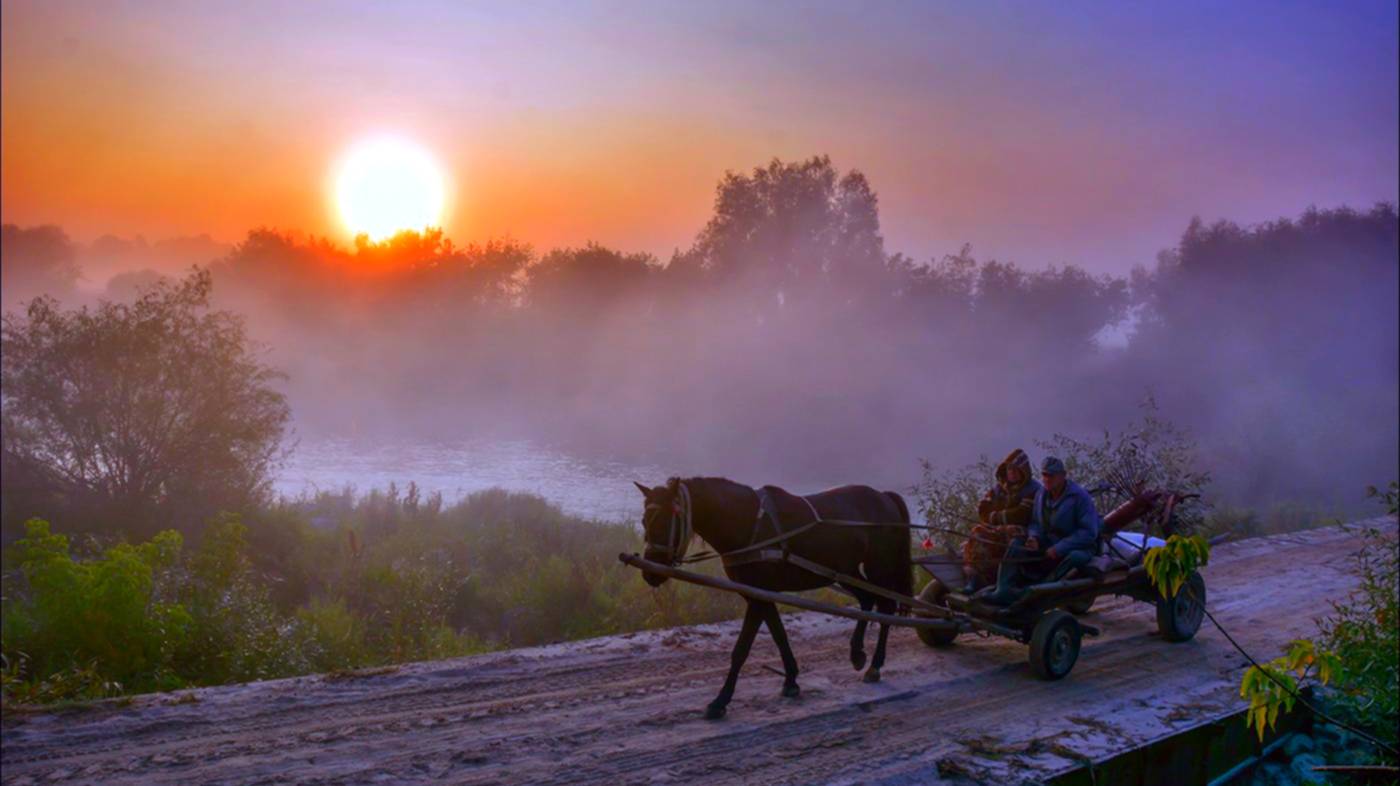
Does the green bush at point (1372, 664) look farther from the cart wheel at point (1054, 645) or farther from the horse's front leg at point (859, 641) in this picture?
the horse's front leg at point (859, 641)

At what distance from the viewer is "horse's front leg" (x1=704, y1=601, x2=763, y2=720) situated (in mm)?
8180

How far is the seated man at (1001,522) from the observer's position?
980 centimetres

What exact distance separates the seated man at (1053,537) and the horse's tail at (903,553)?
0.81m

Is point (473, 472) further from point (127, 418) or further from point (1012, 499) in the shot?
point (1012, 499)

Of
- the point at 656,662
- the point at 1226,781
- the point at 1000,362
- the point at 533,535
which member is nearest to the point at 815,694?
the point at 656,662

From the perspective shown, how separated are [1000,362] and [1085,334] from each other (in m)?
5.67

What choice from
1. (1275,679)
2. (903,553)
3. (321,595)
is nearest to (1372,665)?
(903,553)

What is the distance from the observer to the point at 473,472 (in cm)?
2853

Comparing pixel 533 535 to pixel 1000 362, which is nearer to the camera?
pixel 533 535

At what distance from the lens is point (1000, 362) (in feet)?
134

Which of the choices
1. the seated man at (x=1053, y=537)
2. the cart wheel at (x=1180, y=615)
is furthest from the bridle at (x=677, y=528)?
the cart wheel at (x=1180, y=615)

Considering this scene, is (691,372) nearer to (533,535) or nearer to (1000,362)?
(1000,362)

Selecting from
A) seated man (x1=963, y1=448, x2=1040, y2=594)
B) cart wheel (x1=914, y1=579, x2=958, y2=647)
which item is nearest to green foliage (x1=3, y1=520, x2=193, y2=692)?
cart wheel (x1=914, y1=579, x2=958, y2=647)

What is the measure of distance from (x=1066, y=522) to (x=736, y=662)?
3.72 meters
